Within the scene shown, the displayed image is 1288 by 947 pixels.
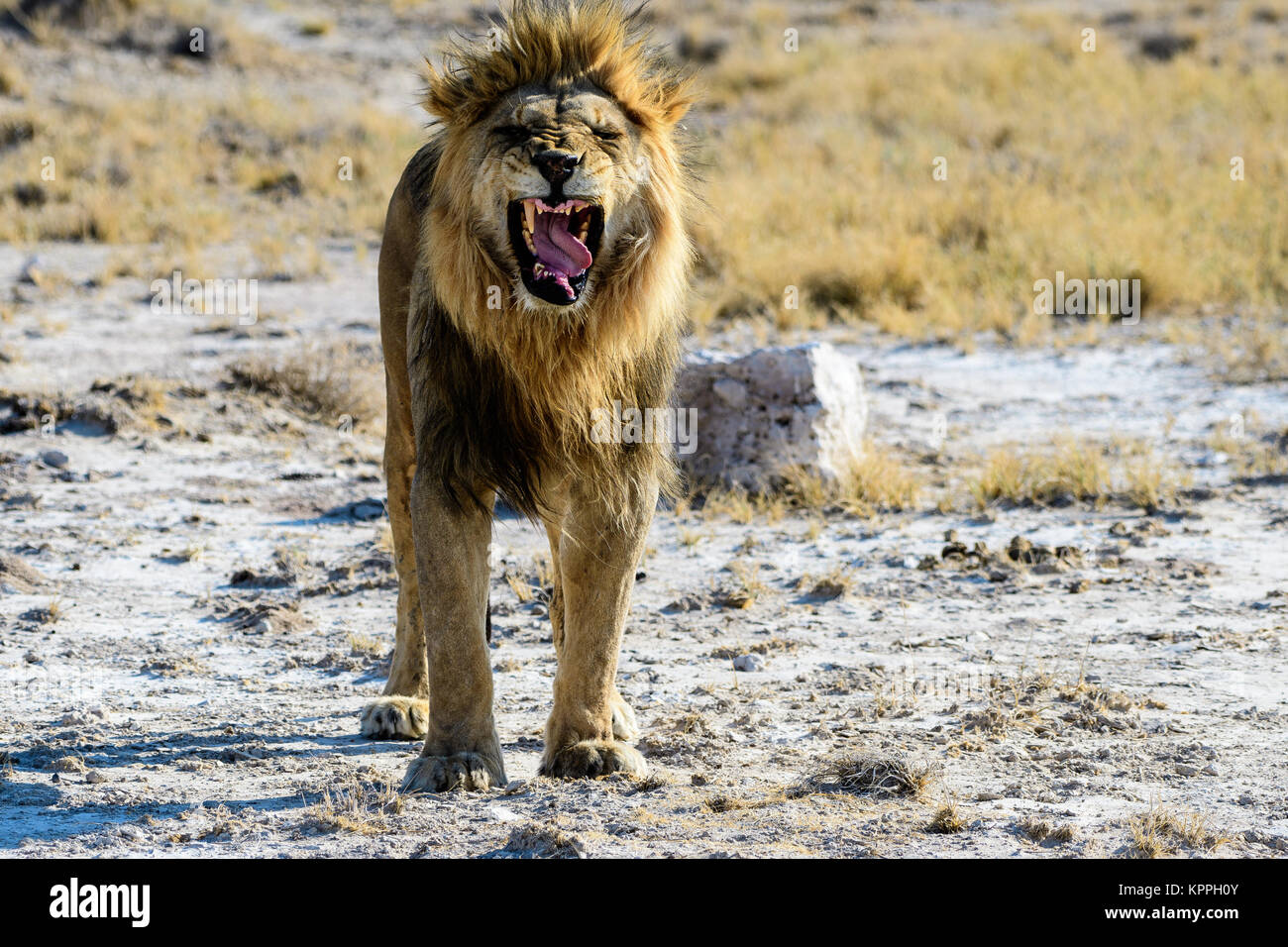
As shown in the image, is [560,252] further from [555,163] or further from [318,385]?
[318,385]

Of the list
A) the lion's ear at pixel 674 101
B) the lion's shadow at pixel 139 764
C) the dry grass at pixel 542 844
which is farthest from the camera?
the lion's ear at pixel 674 101

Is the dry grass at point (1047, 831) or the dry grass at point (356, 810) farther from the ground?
the dry grass at point (356, 810)

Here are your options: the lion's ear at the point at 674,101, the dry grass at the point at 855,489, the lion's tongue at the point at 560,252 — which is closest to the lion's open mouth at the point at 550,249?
the lion's tongue at the point at 560,252

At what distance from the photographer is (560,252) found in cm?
472

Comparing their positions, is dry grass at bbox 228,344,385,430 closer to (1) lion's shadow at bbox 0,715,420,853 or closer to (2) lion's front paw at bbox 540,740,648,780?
(1) lion's shadow at bbox 0,715,420,853

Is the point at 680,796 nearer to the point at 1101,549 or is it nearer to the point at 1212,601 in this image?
the point at 1212,601

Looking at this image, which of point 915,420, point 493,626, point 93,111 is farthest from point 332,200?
point 493,626

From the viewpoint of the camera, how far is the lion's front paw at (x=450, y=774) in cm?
501

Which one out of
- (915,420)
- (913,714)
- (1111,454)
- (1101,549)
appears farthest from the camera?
(915,420)

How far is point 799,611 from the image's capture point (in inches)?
295

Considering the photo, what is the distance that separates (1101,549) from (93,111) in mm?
16932

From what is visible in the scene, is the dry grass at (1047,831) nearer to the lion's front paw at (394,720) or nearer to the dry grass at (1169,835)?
the dry grass at (1169,835)

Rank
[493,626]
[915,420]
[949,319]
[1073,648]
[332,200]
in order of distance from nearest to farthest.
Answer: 1. [1073,648]
2. [493,626]
3. [915,420]
4. [949,319]
5. [332,200]

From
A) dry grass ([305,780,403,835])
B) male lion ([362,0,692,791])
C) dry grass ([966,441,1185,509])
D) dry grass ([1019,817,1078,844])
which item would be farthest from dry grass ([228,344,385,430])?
dry grass ([1019,817,1078,844])
